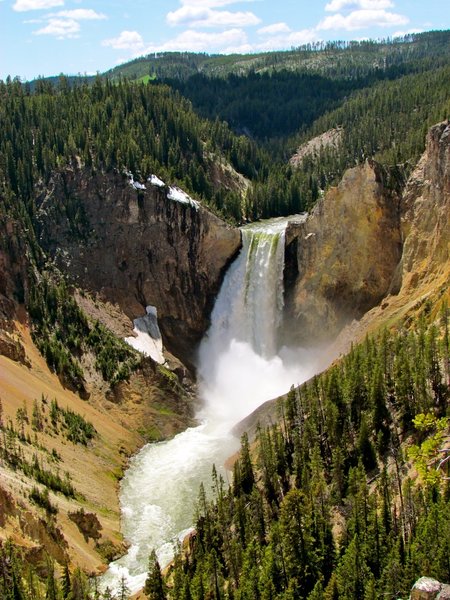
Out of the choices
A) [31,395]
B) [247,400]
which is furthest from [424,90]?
[31,395]

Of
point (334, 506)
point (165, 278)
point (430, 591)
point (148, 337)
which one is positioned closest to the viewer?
point (430, 591)

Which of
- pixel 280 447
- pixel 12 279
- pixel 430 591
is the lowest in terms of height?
pixel 280 447

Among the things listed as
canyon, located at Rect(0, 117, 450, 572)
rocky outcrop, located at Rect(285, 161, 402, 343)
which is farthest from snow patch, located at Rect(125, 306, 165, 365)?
rocky outcrop, located at Rect(285, 161, 402, 343)

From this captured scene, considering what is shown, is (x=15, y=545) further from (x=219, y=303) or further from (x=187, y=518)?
(x=219, y=303)

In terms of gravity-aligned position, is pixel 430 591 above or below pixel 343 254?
above

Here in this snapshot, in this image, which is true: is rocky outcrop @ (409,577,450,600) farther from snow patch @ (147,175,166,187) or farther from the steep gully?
snow patch @ (147,175,166,187)

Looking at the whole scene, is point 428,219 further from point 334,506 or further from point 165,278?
point 165,278

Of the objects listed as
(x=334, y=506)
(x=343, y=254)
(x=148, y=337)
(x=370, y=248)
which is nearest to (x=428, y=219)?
(x=370, y=248)
